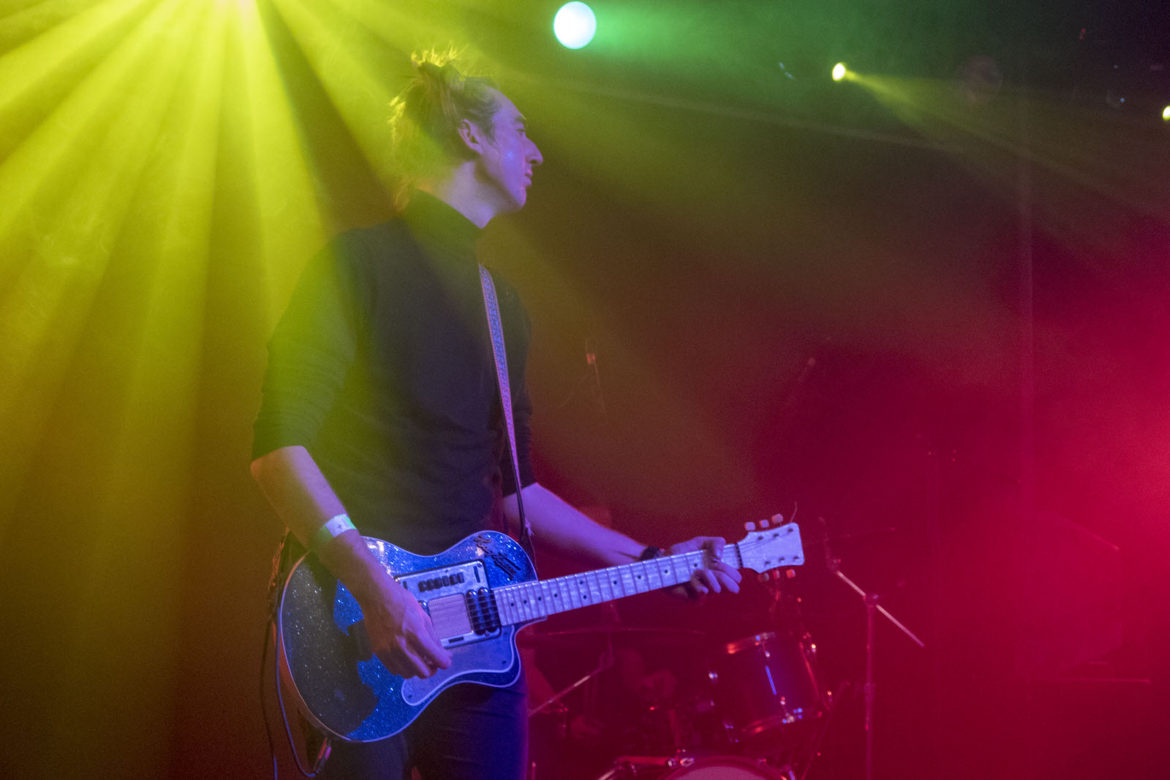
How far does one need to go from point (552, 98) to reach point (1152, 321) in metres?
3.83

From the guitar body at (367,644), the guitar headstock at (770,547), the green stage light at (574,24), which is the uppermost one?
the green stage light at (574,24)

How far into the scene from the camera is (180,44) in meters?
3.64

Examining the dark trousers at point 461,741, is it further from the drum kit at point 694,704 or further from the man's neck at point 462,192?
the drum kit at point 694,704

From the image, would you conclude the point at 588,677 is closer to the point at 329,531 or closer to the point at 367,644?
the point at 367,644

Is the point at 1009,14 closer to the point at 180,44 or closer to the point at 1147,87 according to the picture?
the point at 1147,87

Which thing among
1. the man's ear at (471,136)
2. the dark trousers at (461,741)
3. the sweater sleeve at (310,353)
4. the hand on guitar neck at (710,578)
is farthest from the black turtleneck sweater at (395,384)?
the hand on guitar neck at (710,578)

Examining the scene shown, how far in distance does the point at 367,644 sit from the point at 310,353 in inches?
27.4

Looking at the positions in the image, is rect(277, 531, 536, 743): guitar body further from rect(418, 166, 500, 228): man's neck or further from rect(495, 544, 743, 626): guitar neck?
rect(418, 166, 500, 228): man's neck

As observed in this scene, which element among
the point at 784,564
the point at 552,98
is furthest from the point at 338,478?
the point at 552,98

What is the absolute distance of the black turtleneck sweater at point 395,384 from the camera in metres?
2.03

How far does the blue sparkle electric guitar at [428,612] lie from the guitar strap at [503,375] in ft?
0.73

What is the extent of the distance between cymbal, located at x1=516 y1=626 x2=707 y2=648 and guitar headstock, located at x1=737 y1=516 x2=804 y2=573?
108 cm

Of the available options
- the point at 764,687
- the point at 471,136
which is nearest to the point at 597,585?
the point at 471,136

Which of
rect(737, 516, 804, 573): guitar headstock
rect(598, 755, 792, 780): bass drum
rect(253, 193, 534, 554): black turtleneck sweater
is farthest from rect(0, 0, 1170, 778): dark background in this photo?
rect(253, 193, 534, 554): black turtleneck sweater
